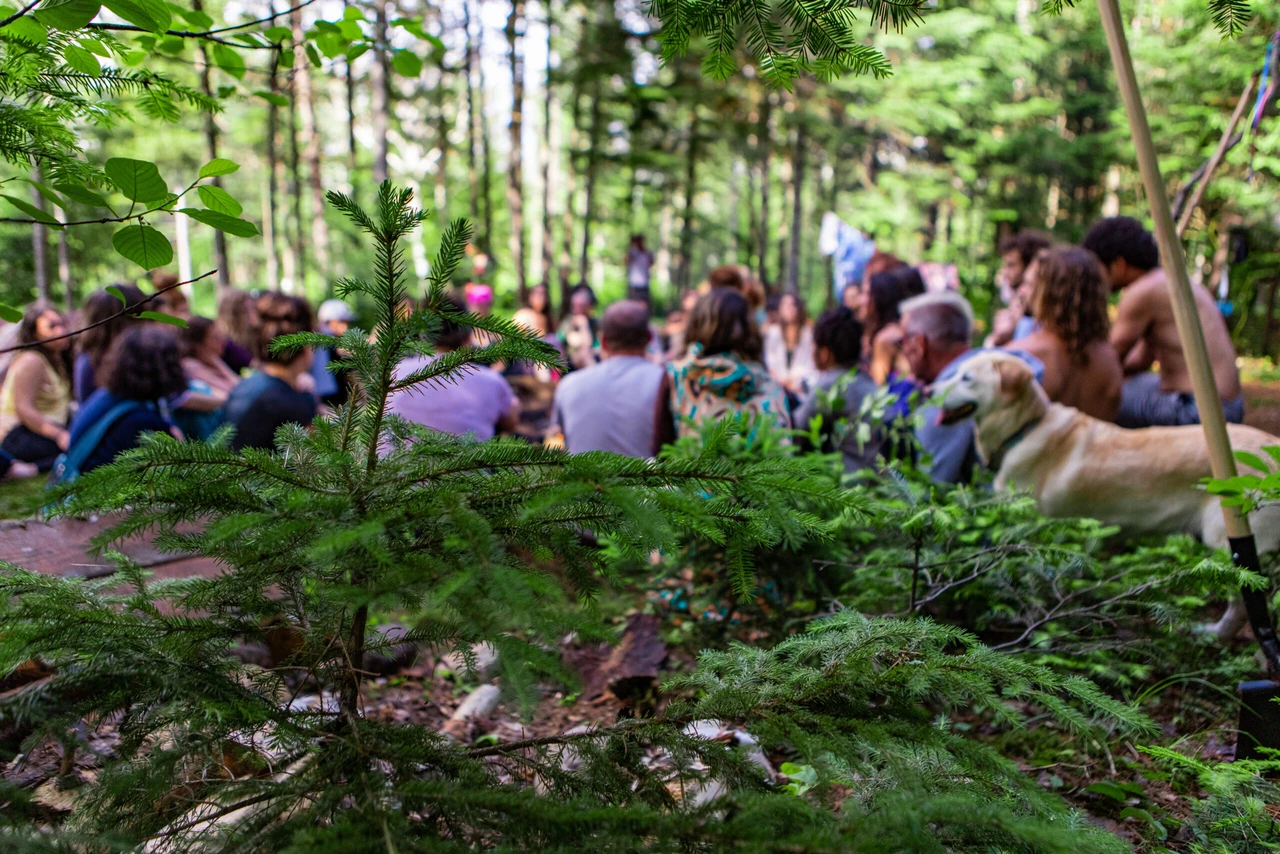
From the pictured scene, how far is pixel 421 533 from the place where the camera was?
1512 millimetres

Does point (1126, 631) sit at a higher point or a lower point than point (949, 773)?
lower

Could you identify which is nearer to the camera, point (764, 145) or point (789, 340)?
point (789, 340)

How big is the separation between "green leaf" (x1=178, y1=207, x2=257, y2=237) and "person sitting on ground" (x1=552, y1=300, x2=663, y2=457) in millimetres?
3277

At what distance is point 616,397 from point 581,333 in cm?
671

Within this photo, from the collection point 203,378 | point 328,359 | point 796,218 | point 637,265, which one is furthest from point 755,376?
point 796,218

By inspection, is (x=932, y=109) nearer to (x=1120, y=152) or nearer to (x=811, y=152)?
(x=1120, y=152)

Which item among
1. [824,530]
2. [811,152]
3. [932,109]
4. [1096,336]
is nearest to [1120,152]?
[932,109]

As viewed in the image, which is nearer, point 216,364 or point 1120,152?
point 216,364

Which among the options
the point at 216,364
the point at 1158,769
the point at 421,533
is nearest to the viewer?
the point at 421,533

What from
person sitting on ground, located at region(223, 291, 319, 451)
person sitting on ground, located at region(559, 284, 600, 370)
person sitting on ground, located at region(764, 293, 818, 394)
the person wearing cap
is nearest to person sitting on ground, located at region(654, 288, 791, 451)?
person sitting on ground, located at region(223, 291, 319, 451)

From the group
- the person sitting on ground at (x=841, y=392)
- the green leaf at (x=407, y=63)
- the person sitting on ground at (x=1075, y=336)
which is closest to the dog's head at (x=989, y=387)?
the person sitting on ground at (x=841, y=392)

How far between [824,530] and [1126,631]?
2368 millimetres

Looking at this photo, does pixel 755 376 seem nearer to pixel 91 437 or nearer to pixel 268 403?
pixel 268 403

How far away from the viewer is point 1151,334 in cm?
479
